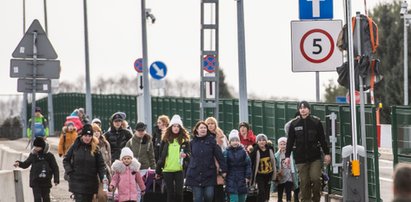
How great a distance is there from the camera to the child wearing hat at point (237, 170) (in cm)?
2289

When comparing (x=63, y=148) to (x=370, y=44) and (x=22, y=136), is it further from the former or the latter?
(x=22, y=136)

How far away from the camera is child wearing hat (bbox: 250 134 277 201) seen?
78.0 ft

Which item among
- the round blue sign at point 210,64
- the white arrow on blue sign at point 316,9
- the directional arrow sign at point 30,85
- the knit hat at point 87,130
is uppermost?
the white arrow on blue sign at point 316,9

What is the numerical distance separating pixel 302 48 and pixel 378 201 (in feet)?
11.5

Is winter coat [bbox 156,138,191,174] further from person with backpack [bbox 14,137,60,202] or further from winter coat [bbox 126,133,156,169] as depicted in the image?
winter coat [bbox 126,133,156,169]

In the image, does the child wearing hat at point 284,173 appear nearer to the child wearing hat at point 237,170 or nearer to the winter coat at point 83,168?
the child wearing hat at point 237,170

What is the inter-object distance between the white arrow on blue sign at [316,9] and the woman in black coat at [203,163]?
9.01 feet

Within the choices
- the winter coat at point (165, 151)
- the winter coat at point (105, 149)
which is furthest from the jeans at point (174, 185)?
the winter coat at point (105, 149)

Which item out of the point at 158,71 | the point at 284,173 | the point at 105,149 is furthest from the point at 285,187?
the point at 158,71

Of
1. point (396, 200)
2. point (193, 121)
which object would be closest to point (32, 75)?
point (396, 200)

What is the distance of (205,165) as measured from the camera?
22.8 m

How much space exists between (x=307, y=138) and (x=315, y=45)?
6.20ft

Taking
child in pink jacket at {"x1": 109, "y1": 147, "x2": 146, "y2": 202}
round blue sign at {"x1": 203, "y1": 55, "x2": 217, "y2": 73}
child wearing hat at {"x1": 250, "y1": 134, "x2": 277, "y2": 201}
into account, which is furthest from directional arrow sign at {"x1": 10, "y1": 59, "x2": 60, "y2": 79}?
round blue sign at {"x1": 203, "y1": 55, "x2": 217, "y2": 73}

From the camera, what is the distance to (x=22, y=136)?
85.8 m
